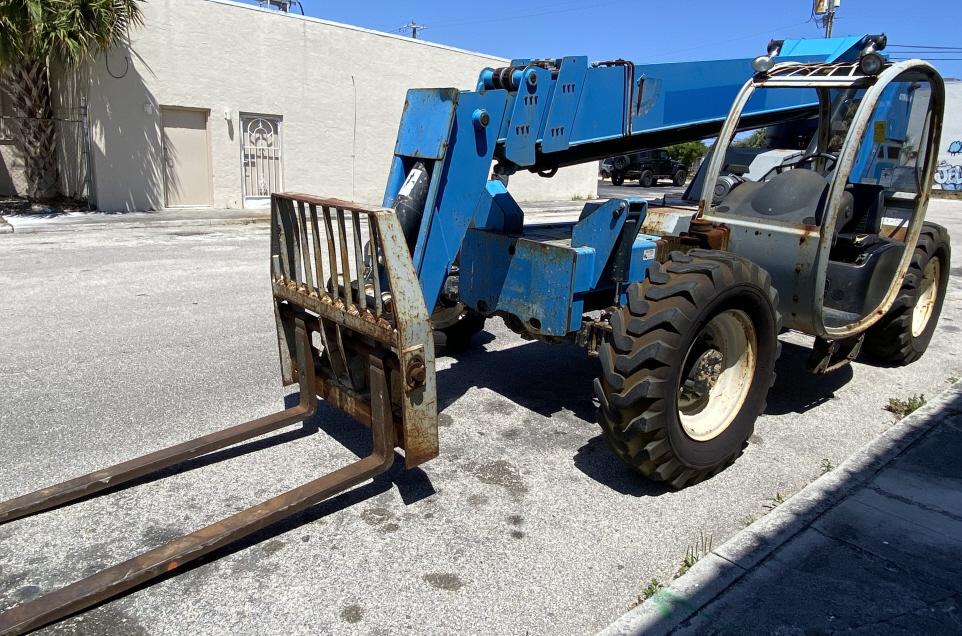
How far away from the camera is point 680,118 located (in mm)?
5168

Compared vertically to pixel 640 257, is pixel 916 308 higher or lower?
lower

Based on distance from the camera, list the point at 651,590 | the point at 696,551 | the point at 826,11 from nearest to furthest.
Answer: the point at 651,590 → the point at 696,551 → the point at 826,11

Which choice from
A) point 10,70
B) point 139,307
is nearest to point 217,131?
point 10,70

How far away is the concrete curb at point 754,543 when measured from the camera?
292 cm

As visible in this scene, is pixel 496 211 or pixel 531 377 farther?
pixel 531 377

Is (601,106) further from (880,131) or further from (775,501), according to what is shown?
(880,131)

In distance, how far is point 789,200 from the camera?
4.81 meters

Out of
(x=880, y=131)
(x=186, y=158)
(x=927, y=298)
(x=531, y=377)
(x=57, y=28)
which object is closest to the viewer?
(x=531, y=377)

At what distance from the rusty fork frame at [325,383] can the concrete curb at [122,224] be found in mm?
10643

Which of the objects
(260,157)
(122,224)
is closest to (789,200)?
(122,224)

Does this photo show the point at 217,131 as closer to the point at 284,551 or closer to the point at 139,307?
the point at 139,307

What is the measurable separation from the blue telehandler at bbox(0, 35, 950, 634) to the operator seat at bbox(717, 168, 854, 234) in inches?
0.6

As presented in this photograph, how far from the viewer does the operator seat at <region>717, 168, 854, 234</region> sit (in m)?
4.71

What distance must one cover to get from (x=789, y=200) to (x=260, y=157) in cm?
1513
